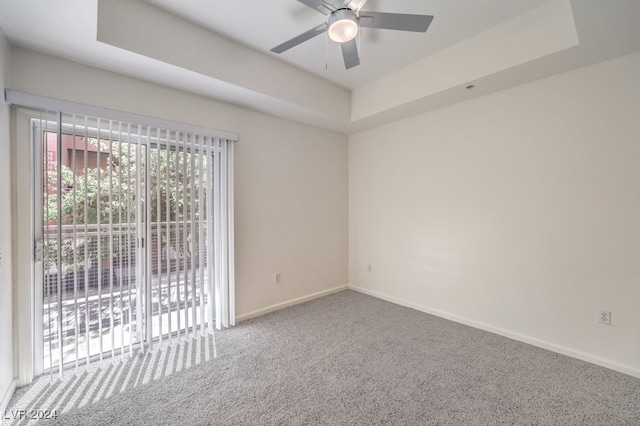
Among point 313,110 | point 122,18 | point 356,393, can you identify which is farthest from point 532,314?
point 122,18

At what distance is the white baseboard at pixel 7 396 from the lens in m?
1.74

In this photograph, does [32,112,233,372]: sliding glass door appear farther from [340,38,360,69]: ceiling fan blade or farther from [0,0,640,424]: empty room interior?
[340,38,360,69]: ceiling fan blade

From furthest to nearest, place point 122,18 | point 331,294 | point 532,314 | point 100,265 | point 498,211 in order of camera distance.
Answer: point 331,294, point 498,211, point 532,314, point 100,265, point 122,18

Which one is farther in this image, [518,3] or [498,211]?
[498,211]

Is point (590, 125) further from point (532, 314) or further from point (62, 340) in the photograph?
point (62, 340)

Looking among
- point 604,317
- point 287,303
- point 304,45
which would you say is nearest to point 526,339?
point 604,317

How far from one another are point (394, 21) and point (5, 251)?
2996 millimetres

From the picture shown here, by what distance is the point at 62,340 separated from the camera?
212cm

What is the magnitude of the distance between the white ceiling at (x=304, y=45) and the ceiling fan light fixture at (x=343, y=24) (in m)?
0.59

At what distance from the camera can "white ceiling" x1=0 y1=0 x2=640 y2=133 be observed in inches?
72.9

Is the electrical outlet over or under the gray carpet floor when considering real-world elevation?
over

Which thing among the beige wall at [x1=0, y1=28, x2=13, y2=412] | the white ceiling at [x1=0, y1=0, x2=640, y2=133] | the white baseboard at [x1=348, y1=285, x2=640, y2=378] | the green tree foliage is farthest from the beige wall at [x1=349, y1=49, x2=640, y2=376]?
the beige wall at [x1=0, y1=28, x2=13, y2=412]

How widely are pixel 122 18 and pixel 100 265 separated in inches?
75.2

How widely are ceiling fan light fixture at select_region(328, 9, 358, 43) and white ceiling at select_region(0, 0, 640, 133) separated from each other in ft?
1.93
